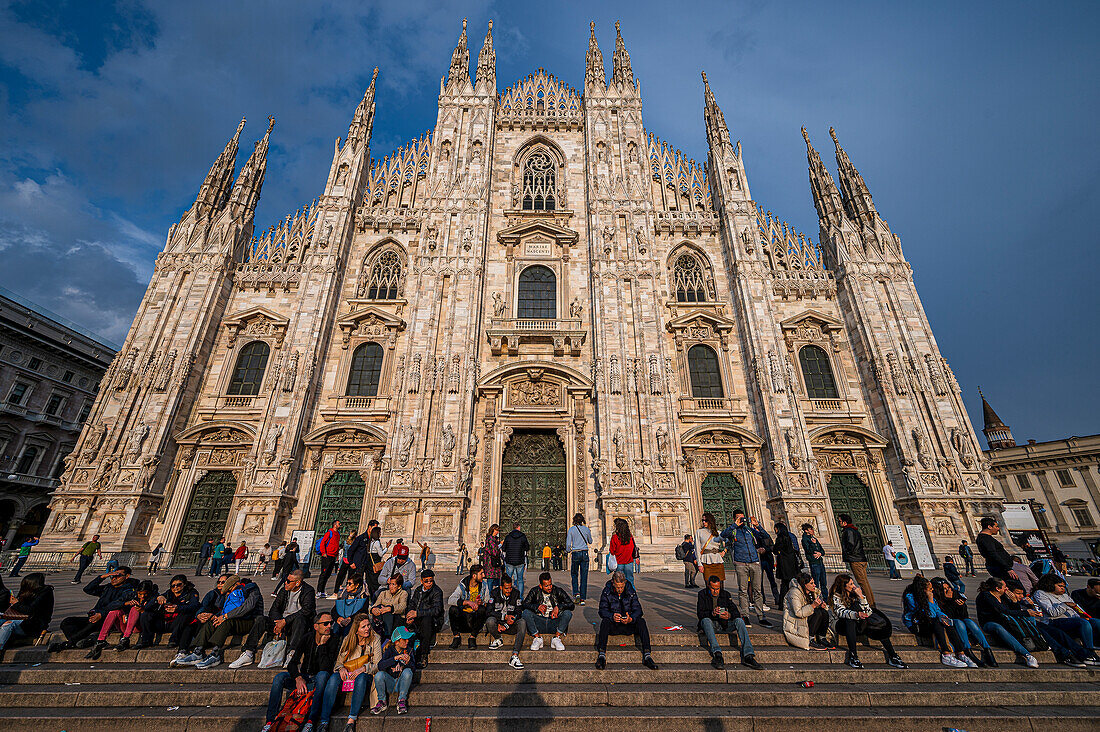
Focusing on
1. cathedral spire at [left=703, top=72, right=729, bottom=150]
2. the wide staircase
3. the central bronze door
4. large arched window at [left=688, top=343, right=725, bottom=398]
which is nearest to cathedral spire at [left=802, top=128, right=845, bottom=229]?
cathedral spire at [left=703, top=72, right=729, bottom=150]

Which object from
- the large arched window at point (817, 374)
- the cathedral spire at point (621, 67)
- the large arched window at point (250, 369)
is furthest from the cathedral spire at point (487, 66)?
the large arched window at point (817, 374)

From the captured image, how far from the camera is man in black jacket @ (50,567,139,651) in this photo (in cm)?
665

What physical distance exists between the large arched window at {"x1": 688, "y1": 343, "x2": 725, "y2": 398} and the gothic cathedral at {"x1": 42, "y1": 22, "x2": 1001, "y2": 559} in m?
0.10

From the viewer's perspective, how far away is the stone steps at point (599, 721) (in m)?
5.14

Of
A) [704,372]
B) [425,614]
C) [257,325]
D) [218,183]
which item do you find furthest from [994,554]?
[218,183]

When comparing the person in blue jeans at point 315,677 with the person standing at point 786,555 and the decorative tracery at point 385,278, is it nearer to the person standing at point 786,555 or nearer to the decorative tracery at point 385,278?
the person standing at point 786,555

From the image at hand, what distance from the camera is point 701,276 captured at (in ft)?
73.7

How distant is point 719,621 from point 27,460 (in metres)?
45.6

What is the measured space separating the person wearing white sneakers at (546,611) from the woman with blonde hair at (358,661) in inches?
95.0

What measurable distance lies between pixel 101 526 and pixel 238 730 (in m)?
16.5

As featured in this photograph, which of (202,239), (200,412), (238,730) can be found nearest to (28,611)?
(238,730)

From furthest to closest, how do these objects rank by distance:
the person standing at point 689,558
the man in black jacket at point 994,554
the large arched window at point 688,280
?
the large arched window at point 688,280 < the person standing at point 689,558 < the man in black jacket at point 994,554

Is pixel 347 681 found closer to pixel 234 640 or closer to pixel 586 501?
pixel 234 640

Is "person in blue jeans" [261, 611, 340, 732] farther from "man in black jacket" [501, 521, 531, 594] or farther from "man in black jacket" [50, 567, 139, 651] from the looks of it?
"man in black jacket" [501, 521, 531, 594]
